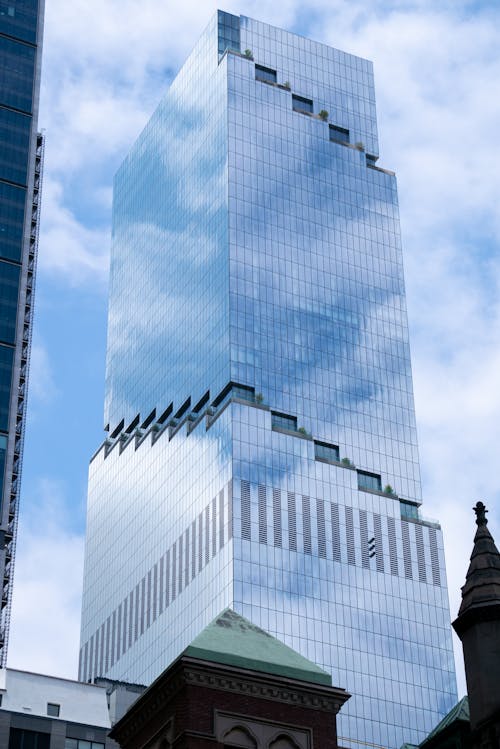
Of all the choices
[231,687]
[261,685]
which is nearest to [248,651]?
[261,685]

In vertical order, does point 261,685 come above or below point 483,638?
above

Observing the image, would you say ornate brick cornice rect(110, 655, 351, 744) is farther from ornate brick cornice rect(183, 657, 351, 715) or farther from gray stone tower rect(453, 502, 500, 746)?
gray stone tower rect(453, 502, 500, 746)

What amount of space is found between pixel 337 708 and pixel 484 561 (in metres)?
8.73

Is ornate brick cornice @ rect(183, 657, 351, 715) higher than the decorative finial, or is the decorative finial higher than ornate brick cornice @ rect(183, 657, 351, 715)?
the decorative finial

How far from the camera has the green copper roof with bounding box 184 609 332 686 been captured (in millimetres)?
47562

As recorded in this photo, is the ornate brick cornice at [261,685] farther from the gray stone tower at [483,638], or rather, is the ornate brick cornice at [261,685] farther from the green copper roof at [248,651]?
the gray stone tower at [483,638]

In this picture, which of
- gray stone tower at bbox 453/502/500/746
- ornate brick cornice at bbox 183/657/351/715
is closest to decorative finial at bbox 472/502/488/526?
gray stone tower at bbox 453/502/500/746

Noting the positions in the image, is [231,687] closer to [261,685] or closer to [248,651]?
[261,685]

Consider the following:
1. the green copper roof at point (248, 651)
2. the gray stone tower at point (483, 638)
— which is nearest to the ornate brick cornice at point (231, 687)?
the green copper roof at point (248, 651)

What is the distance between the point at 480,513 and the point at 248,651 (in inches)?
346

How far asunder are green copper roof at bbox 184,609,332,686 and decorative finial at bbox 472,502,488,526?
779 cm

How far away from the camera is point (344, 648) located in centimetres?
19888

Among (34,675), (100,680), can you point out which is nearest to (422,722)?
(100,680)

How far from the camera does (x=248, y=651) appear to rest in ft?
160
